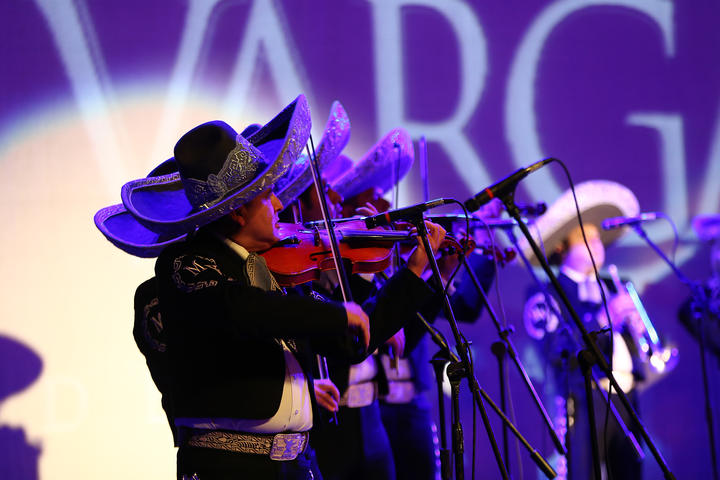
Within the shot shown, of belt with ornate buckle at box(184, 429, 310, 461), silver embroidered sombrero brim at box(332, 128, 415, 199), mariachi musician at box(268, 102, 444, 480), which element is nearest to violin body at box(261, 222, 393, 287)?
mariachi musician at box(268, 102, 444, 480)

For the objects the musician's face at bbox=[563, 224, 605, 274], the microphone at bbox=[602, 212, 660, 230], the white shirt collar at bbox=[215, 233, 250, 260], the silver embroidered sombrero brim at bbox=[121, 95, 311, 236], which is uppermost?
the silver embroidered sombrero brim at bbox=[121, 95, 311, 236]

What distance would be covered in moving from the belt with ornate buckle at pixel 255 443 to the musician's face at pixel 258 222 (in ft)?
1.55

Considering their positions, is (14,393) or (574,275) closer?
(14,393)

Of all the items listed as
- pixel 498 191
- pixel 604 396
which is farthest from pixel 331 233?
pixel 604 396

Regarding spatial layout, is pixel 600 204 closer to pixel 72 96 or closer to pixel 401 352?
pixel 401 352

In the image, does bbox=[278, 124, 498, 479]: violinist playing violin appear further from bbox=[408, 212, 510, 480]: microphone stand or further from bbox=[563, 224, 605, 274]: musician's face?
bbox=[563, 224, 605, 274]: musician's face

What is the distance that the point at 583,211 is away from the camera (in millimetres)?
3873

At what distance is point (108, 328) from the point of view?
345 centimetres

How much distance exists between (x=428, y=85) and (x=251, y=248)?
267cm

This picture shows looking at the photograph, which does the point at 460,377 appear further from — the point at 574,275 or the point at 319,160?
the point at 574,275

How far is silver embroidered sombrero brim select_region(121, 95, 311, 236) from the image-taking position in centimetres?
160

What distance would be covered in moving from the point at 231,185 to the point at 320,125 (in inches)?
90.9

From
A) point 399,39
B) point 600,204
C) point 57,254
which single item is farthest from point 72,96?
point 600,204

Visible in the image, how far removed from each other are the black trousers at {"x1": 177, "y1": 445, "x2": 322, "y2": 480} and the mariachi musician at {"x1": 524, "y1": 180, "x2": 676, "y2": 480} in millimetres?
2041
